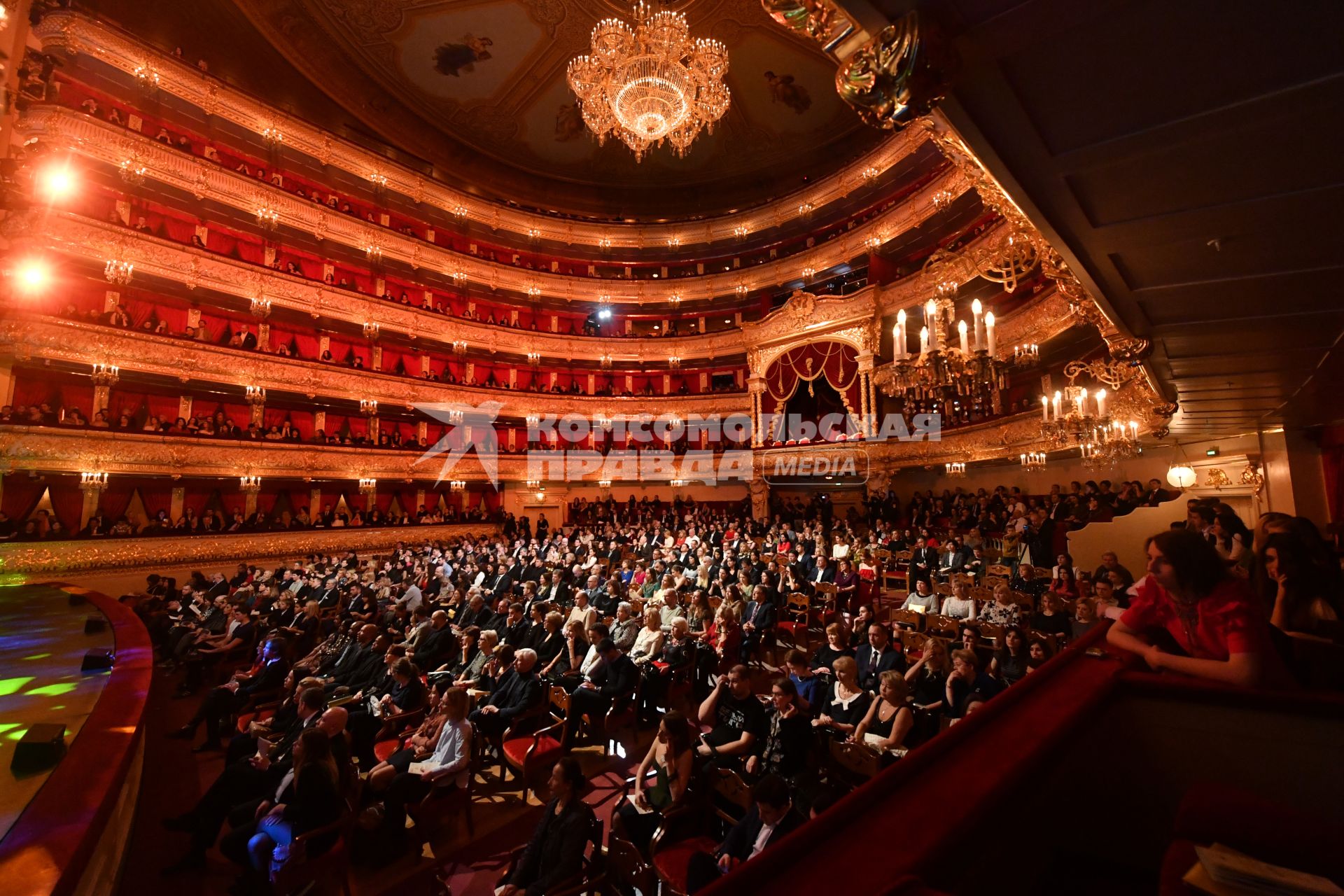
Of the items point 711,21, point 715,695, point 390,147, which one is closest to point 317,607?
point 715,695

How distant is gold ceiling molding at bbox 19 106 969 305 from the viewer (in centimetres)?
1165

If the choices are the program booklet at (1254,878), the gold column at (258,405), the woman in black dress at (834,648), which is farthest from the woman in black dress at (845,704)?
the gold column at (258,405)

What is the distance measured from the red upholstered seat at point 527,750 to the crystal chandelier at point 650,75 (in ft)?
37.9

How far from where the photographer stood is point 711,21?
15.9m

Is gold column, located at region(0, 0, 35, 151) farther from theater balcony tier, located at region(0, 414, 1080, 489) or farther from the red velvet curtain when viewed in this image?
the red velvet curtain

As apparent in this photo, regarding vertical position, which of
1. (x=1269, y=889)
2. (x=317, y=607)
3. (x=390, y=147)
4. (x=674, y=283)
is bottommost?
(x=317, y=607)

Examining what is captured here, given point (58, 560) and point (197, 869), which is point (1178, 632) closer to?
point (197, 869)

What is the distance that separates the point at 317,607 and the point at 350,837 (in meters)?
4.92

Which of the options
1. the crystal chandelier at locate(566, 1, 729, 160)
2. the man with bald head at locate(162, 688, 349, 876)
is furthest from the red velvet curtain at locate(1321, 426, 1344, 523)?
the man with bald head at locate(162, 688, 349, 876)

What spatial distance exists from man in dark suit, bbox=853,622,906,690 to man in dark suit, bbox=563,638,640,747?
2.01m

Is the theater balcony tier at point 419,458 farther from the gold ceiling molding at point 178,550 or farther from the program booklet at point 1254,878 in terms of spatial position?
the program booklet at point 1254,878

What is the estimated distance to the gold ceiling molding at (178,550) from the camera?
971 cm

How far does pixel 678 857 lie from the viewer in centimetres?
269

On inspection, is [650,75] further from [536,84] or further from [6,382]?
[6,382]
